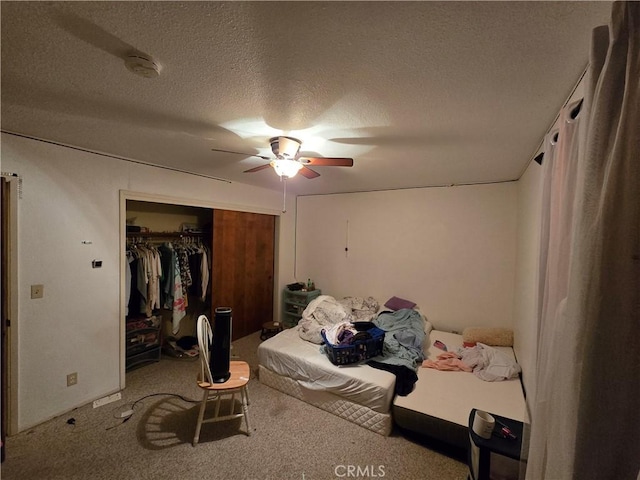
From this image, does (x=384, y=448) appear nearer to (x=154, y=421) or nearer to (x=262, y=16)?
(x=154, y=421)

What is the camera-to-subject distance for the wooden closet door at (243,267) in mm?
3590

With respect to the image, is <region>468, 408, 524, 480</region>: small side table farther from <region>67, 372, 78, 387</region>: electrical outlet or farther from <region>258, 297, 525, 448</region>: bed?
<region>67, 372, 78, 387</region>: electrical outlet

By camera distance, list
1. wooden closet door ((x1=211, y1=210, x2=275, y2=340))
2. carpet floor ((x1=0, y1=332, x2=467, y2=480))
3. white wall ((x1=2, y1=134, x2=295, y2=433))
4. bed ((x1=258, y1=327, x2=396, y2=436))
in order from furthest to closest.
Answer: wooden closet door ((x1=211, y1=210, x2=275, y2=340)) → bed ((x1=258, y1=327, x2=396, y2=436)) → white wall ((x1=2, y1=134, x2=295, y2=433)) → carpet floor ((x1=0, y1=332, x2=467, y2=480))

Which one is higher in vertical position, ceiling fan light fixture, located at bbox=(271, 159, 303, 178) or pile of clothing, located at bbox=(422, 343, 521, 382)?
ceiling fan light fixture, located at bbox=(271, 159, 303, 178)

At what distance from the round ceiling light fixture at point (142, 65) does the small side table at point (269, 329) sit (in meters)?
3.36

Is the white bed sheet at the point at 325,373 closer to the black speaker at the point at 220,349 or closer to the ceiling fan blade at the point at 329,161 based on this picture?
the black speaker at the point at 220,349

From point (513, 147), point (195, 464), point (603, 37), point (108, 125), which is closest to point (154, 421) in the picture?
point (195, 464)

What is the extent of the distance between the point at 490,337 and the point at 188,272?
3828 millimetres

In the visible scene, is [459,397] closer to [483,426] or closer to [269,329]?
[483,426]

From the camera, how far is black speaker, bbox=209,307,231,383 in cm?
203

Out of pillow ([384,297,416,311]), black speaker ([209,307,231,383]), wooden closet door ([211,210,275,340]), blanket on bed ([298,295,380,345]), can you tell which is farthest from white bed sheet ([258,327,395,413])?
pillow ([384,297,416,311])

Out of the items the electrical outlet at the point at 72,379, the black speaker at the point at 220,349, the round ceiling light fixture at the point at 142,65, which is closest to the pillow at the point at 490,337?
the black speaker at the point at 220,349

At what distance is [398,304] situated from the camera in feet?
12.1

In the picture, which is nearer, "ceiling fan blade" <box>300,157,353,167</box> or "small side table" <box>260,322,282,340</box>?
"ceiling fan blade" <box>300,157,353,167</box>
